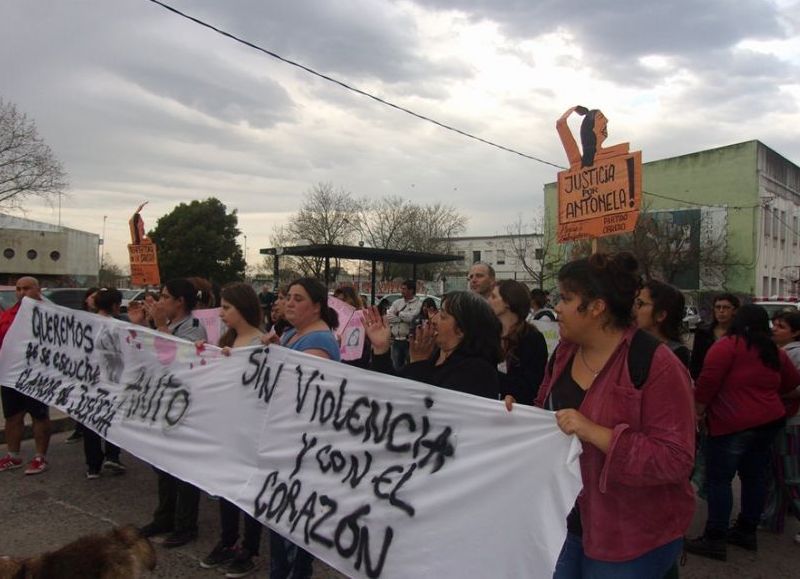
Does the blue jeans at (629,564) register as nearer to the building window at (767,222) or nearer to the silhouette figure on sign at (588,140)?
the silhouette figure on sign at (588,140)

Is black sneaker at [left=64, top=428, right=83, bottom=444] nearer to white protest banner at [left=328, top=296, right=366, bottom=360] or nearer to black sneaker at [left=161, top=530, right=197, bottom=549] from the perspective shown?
white protest banner at [left=328, top=296, right=366, bottom=360]

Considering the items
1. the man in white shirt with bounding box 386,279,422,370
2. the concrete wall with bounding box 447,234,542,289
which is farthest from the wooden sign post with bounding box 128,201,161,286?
the concrete wall with bounding box 447,234,542,289

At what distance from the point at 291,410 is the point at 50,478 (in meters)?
3.55

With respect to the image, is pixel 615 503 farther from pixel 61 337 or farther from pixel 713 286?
pixel 713 286

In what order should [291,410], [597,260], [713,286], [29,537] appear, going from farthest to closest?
1. [713,286]
2. [29,537]
3. [291,410]
4. [597,260]

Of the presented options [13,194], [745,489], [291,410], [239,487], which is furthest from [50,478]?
[13,194]

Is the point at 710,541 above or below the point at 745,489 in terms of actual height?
below

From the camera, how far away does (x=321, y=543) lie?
107 inches

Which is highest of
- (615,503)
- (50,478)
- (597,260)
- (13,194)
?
(13,194)

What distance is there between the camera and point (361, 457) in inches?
109

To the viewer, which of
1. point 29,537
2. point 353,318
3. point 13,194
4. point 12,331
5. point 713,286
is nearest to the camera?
point 29,537

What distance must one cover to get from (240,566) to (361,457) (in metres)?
1.50

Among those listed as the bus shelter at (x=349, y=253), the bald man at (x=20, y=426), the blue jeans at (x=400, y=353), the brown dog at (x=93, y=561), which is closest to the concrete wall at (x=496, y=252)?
the bus shelter at (x=349, y=253)

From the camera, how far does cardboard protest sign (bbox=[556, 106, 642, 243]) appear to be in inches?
261
